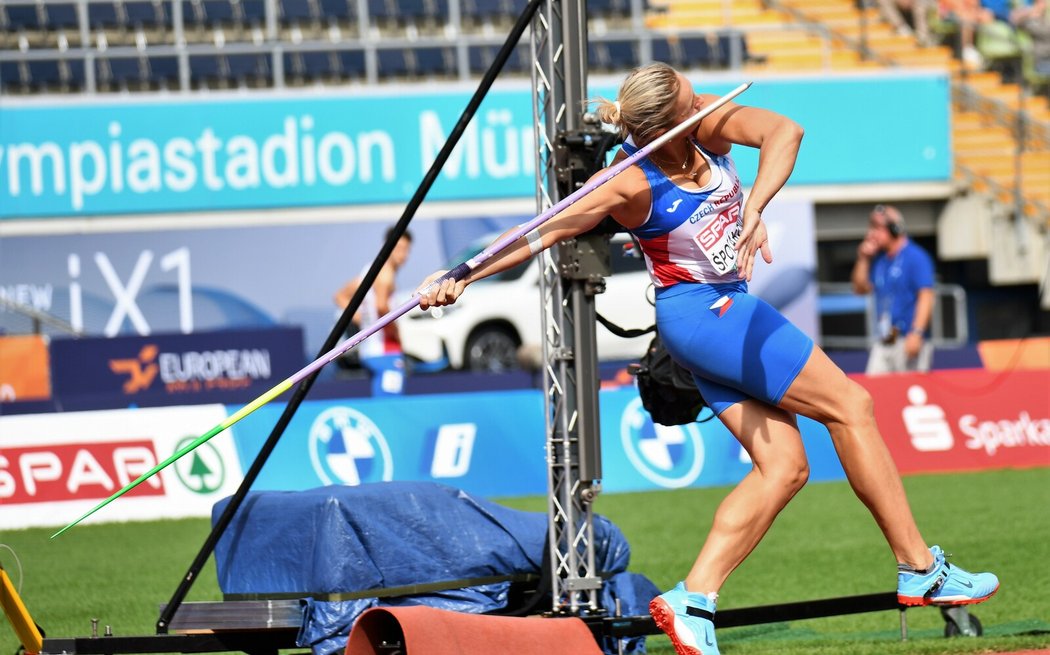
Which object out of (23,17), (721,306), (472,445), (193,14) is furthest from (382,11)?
(721,306)

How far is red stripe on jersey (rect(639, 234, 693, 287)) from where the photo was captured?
4.93m

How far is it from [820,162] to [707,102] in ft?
48.6

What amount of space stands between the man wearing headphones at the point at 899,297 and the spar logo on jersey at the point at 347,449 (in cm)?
467

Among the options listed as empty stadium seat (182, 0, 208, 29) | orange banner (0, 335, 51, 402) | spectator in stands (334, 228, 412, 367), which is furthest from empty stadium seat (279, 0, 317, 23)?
spectator in stands (334, 228, 412, 367)

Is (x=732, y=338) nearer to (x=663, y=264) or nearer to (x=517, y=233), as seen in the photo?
(x=663, y=264)

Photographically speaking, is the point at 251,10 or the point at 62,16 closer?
the point at 62,16

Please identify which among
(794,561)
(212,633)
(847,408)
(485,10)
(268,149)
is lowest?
(794,561)

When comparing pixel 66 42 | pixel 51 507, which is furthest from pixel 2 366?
pixel 51 507

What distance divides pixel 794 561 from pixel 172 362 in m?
9.43

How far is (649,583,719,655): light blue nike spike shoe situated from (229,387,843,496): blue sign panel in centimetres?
666

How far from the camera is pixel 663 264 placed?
496 centimetres

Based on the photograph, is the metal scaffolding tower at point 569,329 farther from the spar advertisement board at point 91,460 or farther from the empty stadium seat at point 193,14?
the empty stadium seat at point 193,14

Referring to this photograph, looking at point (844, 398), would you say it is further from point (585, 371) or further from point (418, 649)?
point (418, 649)

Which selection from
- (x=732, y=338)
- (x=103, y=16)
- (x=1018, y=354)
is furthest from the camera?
(x=103, y=16)
